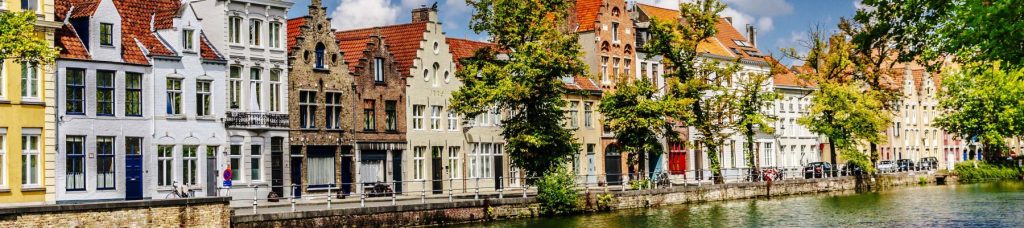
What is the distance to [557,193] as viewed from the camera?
167ft

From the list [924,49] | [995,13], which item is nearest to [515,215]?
[924,49]

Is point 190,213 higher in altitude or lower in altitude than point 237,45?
lower

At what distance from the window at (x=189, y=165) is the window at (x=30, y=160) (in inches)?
251

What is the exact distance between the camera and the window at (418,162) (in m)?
58.7

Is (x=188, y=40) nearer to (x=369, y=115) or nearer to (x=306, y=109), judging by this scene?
(x=306, y=109)

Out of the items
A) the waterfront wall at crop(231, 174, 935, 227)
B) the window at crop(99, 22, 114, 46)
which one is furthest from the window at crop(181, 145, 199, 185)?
the waterfront wall at crop(231, 174, 935, 227)

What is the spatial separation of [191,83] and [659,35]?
2295cm

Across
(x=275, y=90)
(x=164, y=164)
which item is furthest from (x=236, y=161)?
(x=164, y=164)

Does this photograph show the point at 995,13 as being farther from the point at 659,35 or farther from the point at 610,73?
the point at 610,73

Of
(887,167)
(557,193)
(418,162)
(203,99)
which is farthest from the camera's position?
(887,167)

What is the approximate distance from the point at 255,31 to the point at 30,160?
11310mm

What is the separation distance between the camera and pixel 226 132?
50094 millimetres

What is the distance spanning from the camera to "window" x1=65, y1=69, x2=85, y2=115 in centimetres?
4428

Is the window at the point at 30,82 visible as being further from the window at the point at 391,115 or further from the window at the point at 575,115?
the window at the point at 575,115
